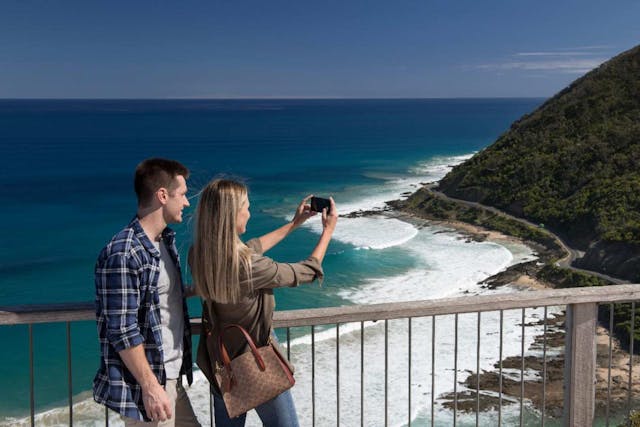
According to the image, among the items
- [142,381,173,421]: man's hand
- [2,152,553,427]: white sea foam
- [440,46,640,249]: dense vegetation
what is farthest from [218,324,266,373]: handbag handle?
[440,46,640,249]: dense vegetation

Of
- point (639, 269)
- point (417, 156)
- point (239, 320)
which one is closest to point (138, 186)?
point (239, 320)

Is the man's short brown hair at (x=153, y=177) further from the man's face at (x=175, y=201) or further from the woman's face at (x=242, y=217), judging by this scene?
the woman's face at (x=242, y=217)

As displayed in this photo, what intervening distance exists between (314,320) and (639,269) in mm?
29490

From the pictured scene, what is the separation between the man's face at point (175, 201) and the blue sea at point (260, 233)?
9 centimetres

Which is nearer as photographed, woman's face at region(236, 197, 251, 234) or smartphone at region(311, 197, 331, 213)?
woman's face at region(236, 197, 251, 234)

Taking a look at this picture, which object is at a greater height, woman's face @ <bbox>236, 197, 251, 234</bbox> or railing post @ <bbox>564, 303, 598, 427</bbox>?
woman's face @ <bbox>236, 197, 251, 234</bbox>

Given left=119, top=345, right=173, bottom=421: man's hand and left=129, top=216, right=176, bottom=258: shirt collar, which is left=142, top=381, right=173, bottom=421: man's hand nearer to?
left=119, top=345, right=173, bottom=421: man's hand

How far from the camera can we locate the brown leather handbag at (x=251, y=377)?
3.14 meters

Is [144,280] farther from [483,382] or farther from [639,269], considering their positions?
[639,269]

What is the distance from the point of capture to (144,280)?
9.52 feet

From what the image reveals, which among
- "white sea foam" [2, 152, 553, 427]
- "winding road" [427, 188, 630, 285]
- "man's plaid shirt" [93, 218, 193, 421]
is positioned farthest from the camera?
"winding road" [427, 188, 630, 285]

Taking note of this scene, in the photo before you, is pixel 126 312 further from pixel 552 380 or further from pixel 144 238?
pixel 552 380

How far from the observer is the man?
9.27 feet

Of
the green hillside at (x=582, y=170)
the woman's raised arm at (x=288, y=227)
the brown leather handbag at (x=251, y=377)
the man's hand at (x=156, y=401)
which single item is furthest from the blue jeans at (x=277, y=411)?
the green hillside at (x=582, y=170)
